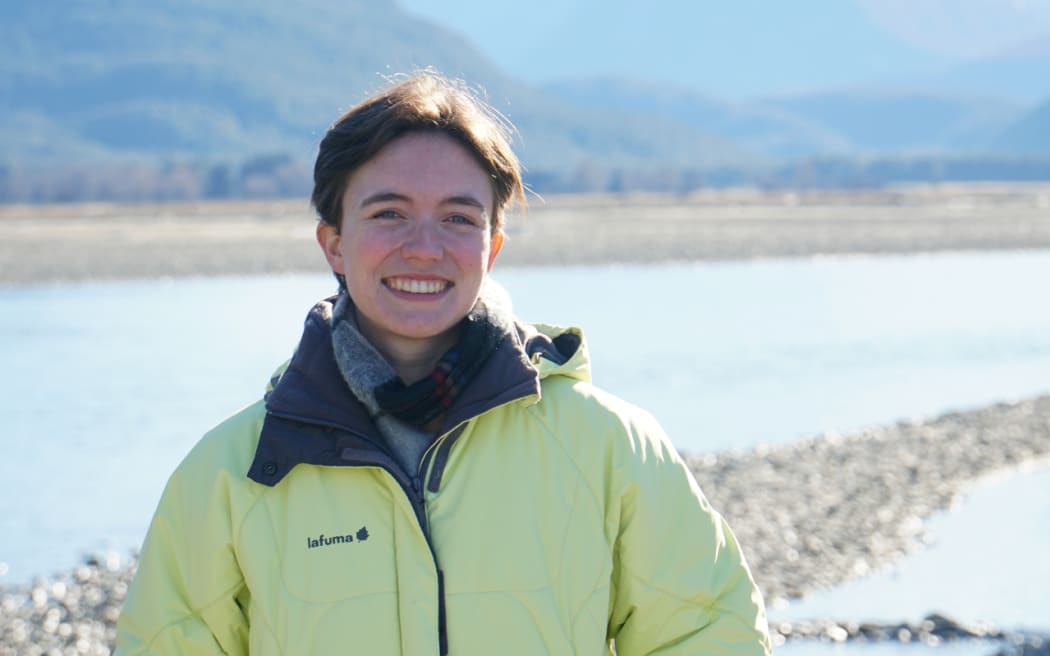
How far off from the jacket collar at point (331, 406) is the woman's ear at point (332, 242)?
18 cm

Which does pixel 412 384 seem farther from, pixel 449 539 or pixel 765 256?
pixel 765 256

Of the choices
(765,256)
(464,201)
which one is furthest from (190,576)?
(765,256)

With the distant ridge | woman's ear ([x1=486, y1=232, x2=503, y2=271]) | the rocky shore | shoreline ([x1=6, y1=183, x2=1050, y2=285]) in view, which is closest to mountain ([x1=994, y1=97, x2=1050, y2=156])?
the distant ridge

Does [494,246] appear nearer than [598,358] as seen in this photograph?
Yes

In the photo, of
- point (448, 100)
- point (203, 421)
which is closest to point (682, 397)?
point (203, 421)

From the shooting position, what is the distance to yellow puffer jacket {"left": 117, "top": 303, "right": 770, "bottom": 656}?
87.4 inches

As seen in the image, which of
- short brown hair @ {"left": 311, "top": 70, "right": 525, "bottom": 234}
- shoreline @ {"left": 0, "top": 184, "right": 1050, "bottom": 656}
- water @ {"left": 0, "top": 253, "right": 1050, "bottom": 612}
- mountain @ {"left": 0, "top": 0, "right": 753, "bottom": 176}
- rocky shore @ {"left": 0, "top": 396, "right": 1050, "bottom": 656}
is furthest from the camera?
mountain @ {"left": 0, "top": 0, "right": 753, "bottom": 176}

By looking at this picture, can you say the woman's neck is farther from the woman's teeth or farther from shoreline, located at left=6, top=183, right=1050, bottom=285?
shoreline, located at left=6, top=183, right=1050, bottom=285

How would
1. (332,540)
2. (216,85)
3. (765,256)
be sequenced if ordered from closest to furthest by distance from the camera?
(332,540) < (765,256) < (216,85)

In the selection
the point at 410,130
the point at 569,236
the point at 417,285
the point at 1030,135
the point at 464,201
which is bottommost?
the point at 569,236

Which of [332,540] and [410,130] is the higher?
[410,130]

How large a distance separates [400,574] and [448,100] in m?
0.73

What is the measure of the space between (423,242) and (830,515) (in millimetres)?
7496

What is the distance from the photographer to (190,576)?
2.30 meters
